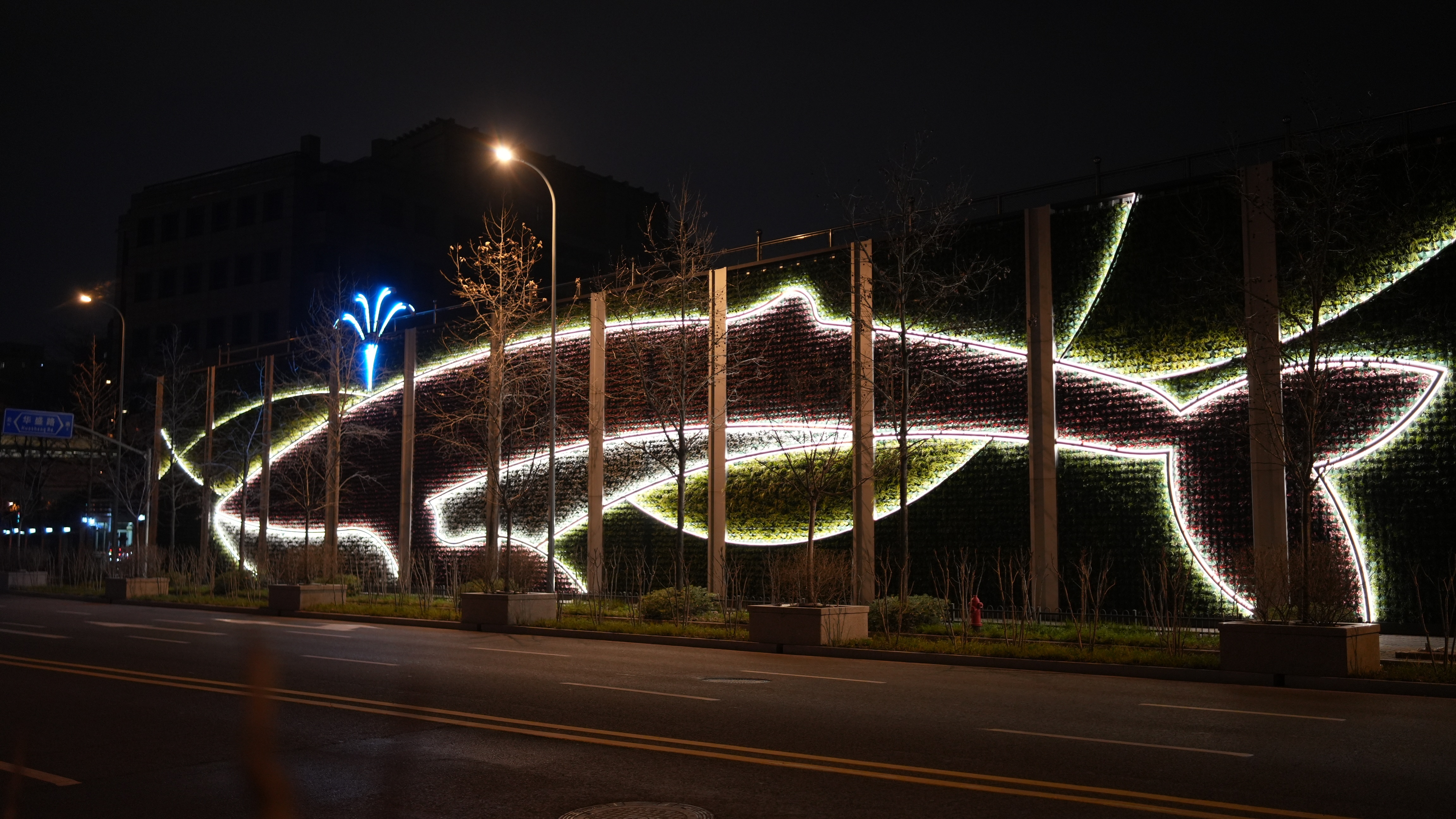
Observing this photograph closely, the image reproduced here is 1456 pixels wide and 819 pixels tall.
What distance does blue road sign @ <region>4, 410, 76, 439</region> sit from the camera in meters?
41.1

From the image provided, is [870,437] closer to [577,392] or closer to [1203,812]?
[577,392]

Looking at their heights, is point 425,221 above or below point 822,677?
above

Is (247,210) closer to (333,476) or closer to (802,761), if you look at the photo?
(333,476)

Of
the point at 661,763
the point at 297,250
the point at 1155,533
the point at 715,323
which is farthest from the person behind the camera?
the point at 297,250

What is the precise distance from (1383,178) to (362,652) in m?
21.2

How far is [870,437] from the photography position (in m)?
28.6

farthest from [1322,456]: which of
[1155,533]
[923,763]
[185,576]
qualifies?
[185,576]

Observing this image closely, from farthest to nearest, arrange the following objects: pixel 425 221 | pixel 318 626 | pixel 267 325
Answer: pixel 425 221
pixel 267 325
pixel 318 626

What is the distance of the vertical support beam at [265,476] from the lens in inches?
1534

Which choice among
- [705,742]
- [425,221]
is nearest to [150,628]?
[705,742]

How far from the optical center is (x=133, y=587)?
39062 mm

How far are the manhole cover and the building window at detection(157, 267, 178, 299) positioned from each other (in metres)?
73.1

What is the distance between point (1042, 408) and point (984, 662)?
9.44m

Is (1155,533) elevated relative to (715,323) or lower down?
lower down
